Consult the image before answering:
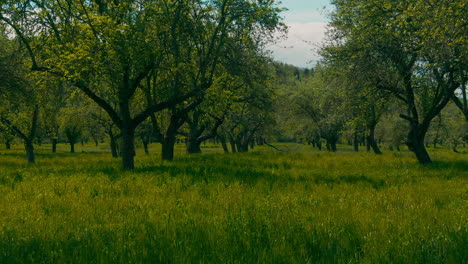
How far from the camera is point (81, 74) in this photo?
12.6 meters

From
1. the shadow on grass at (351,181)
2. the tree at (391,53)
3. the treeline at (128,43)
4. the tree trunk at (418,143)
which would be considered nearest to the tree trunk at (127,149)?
the treeline at (128,43)

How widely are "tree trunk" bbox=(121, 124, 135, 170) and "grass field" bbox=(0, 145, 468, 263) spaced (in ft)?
13.4

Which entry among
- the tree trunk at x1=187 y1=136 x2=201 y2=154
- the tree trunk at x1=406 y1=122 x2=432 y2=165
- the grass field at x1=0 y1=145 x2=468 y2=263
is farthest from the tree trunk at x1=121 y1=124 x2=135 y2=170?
the tree trunk at x1=406 y1=122 x2=432 y2=165

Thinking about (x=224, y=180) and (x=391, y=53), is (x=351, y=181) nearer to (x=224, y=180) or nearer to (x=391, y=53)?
(x=224, y=180)

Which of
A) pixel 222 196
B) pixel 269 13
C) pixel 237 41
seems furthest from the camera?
pixel 237 41

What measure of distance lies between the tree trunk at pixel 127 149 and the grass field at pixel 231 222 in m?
4.08

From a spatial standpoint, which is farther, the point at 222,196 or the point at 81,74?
the point at 81,74

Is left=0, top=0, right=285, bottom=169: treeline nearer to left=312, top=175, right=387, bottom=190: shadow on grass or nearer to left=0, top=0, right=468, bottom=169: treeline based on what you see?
left=0, top=0, right=468, bottom=169: treeline

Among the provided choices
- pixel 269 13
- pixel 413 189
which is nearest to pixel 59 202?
pixel 413 189

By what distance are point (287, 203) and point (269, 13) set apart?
910cm

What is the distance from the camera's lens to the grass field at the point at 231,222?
4.67 m

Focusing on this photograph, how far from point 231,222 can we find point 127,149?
34.5ft

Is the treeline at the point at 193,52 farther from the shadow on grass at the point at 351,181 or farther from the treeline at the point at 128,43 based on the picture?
the shadow on grass at the point at 351,181

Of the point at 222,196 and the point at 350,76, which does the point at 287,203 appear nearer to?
the point at 222,196
